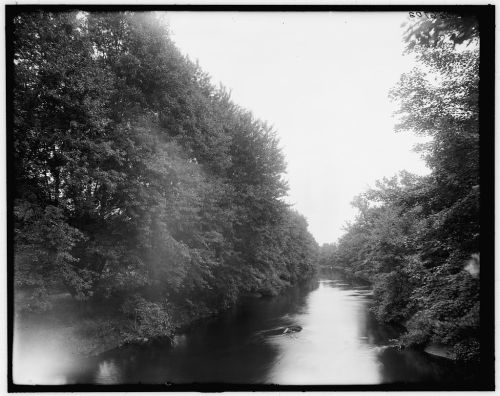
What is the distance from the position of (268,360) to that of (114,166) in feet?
30.4

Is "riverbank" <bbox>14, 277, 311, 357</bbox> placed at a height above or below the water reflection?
above

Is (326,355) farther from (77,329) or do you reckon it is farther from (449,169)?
(77,329)

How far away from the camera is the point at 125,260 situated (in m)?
13.4

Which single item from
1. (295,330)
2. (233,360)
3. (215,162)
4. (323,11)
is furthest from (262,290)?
(323,11)

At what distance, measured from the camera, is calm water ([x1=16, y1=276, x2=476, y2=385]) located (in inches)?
423

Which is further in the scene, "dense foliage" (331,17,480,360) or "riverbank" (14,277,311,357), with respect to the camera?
"riverbank" (14,277,311,357)

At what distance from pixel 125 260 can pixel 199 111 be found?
7.92m

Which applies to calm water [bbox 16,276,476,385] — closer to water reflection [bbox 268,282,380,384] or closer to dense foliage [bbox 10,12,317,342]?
water reflection [bbox 268,282,380,384]

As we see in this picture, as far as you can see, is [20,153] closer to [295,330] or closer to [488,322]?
[488,322]

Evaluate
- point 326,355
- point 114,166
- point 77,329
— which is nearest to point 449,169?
point 326,355

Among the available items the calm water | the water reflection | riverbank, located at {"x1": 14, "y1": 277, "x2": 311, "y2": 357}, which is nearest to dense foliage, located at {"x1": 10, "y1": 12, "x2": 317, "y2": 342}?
riverbank, located at {"x1": 14, "y1": 277, "x2": 311, "y2": 357}

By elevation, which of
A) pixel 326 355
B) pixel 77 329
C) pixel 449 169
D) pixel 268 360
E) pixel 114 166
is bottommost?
pixel 326 355

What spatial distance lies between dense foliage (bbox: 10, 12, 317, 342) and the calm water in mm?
2176

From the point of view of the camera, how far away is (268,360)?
1239cm
